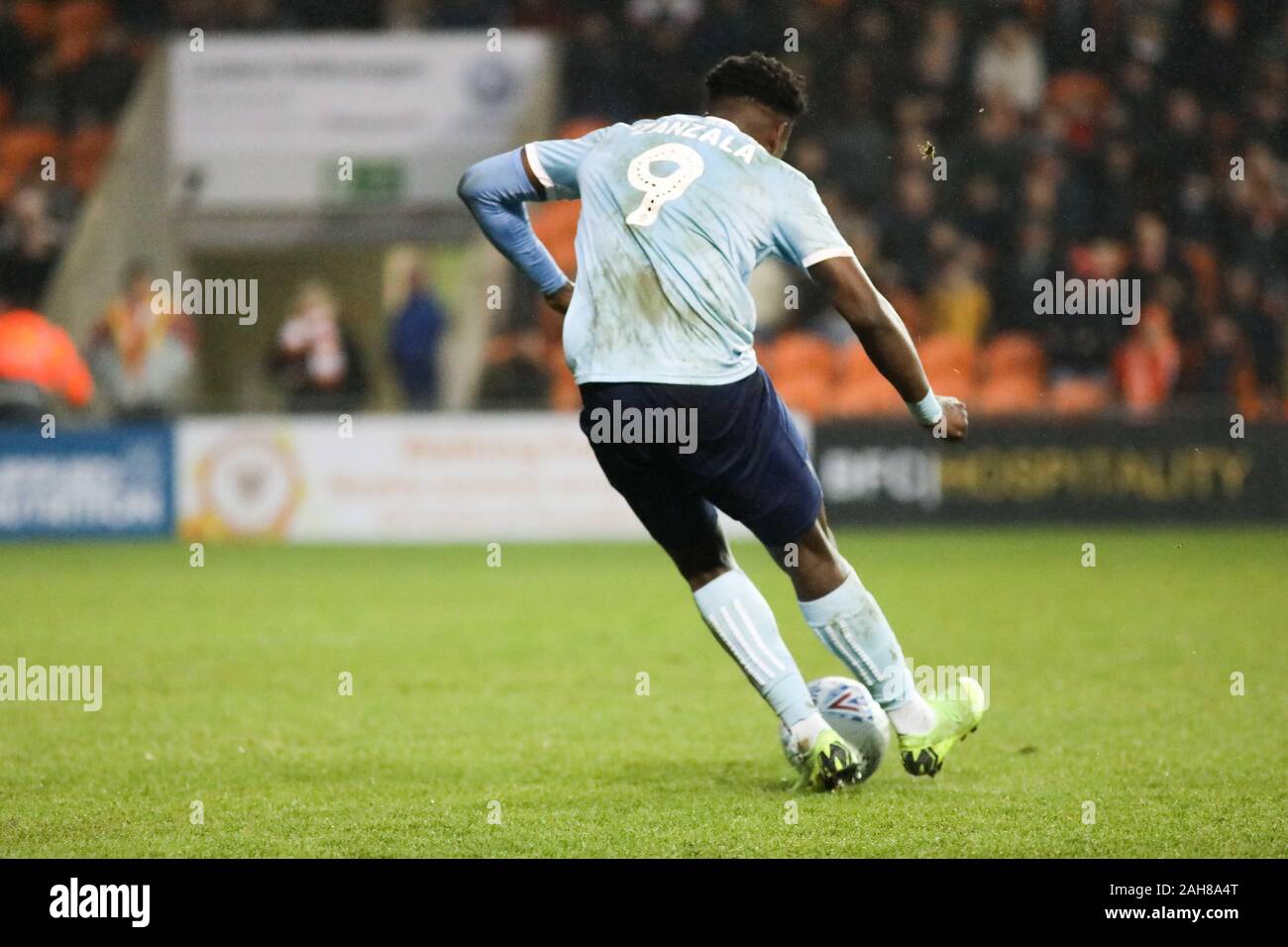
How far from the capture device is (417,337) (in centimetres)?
1698

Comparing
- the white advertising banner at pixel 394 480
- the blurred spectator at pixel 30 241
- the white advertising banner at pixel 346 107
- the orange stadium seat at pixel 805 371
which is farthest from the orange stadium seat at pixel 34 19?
the orange stadium seat at pixel 805 371

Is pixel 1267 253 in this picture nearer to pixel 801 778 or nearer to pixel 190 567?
pixel 190 567

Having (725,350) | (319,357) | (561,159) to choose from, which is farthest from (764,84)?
(319,357)

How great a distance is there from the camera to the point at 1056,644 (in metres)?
9.32

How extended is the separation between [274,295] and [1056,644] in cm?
1281

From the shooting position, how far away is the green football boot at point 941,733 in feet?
19.3

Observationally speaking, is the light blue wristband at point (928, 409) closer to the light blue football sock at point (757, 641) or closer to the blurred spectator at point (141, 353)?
the light blue football sock at point (757, 641)

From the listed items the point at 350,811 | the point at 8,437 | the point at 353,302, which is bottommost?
the point at 350,811

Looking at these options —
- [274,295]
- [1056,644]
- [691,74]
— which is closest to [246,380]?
[274,295]

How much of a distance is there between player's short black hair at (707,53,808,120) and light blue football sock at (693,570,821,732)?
146cm

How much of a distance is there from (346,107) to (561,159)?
12.2 metres

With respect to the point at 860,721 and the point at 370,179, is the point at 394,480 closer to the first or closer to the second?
the point at 370,179
